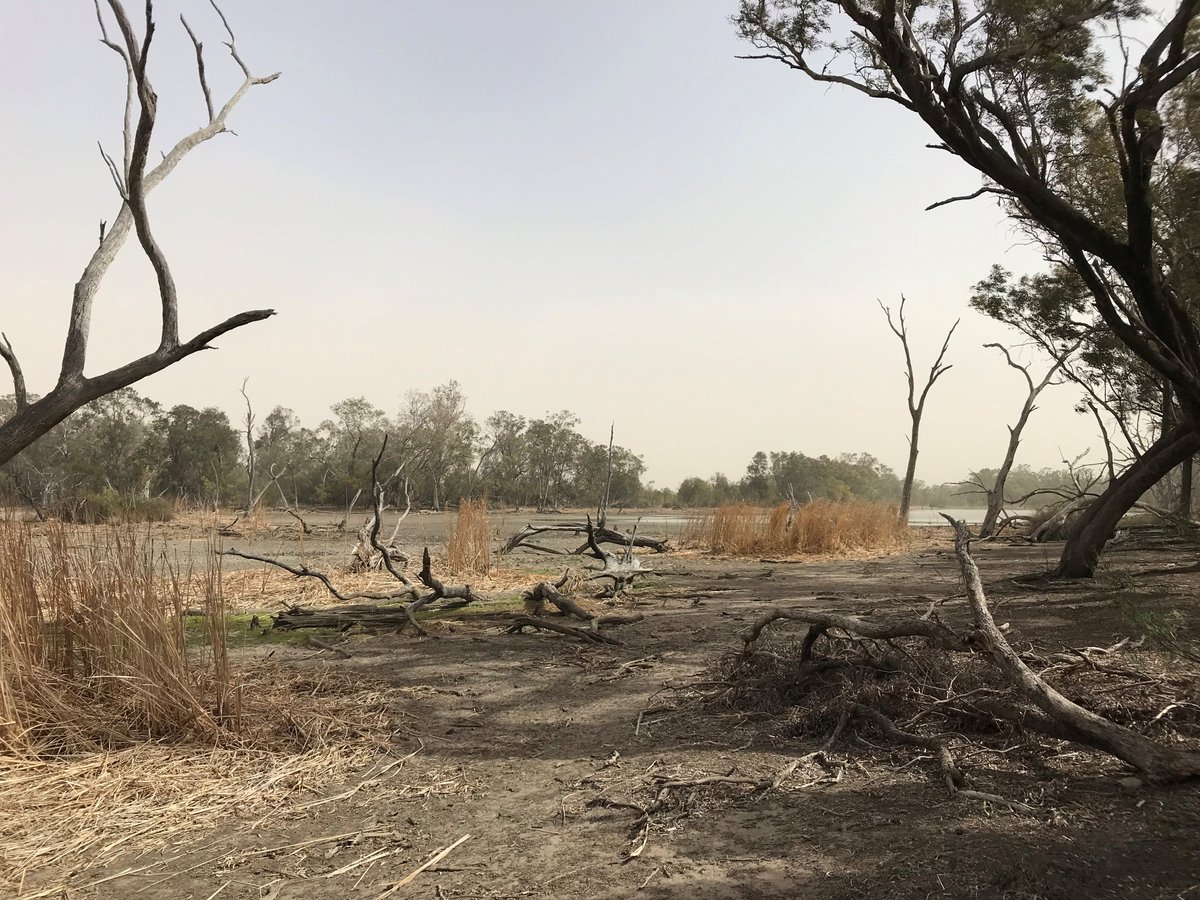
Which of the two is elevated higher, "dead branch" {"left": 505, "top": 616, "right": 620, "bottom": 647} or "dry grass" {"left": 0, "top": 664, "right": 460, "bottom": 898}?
"dead branch" {"left": 505, "top": 616, "right": 620, "bottom": 647}

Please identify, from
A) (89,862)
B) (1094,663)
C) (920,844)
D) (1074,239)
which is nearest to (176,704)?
(89,862)

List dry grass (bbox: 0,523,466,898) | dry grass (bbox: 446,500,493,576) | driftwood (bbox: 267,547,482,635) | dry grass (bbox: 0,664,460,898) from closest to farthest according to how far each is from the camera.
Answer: dry grass (bbox: 0,664,460,898), dry grass (bbox: 0,523,466,898), driftwood (bbox: 267,547,482,635), dry grass (bbox: 446,500,493,576)

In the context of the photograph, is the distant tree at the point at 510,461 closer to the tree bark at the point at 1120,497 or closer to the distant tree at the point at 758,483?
the distant tree at the point at 758,483

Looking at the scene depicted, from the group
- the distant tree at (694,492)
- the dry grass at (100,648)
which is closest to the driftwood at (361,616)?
the dry grass at (100,648)

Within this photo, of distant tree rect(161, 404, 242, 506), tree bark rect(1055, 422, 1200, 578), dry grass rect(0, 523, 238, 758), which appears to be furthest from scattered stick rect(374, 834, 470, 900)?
distant tree rect(161, 404, 242, 506)

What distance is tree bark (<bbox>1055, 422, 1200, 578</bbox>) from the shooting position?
25.7 feet

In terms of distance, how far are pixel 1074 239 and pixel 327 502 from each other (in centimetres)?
4116

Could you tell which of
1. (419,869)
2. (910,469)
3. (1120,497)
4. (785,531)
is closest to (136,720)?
(419,869)

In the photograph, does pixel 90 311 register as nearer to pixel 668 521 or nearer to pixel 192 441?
pixel 668 521

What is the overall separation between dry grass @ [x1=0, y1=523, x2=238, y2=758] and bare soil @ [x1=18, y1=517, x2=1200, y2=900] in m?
0.66

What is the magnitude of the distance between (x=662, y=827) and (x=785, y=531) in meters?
13.2

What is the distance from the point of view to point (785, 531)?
604 inches

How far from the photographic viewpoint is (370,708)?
4137 millimetres

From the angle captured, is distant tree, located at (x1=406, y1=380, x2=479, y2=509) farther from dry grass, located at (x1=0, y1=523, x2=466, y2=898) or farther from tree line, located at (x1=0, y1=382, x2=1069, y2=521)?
dry grass, located at (x1=0, y1=523, x2=466, y2=898)
